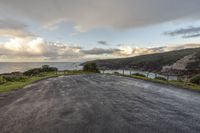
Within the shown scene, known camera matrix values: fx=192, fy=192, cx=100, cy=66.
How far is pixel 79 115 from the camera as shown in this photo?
37.6 feet

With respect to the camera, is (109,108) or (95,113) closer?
(95,113)

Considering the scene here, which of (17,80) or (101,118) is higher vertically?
(17,80)

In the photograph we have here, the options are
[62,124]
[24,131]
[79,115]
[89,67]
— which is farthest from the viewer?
[89,67]

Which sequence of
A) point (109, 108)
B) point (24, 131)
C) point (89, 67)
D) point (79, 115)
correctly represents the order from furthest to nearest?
point (89, 67) < point (109, 108) < point (79, 115) < point (24, 131)

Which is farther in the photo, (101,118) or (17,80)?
(17,80)

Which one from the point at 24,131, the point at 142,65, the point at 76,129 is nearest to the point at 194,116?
the point at 76,129

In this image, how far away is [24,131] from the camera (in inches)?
356

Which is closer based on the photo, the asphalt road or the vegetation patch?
the asphalt road

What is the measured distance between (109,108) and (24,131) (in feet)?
19.1

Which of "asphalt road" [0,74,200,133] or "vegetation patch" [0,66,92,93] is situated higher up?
"vegetation patch" [0,66,92,93]

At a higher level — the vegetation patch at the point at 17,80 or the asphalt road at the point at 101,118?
the vegetation patch at the point at 17,80

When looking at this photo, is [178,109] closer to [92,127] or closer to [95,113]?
[95,113]

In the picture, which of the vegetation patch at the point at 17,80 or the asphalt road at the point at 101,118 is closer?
the asphalt road at the point at 101,118

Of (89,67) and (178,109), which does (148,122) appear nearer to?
(178,109)
